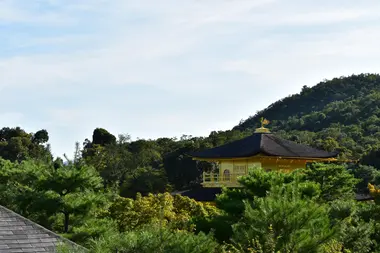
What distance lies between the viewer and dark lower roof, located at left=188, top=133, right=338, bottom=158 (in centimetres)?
2933

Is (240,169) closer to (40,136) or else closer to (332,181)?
(332,181)

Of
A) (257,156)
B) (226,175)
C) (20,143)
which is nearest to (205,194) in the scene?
(226,175)

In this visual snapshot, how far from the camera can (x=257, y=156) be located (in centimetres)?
2914

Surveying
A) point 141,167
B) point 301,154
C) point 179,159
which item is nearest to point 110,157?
point 141,167

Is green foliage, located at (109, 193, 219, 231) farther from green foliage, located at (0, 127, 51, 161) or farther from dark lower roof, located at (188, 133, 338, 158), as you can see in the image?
green foliage, located at (0, 127, 51, 161)

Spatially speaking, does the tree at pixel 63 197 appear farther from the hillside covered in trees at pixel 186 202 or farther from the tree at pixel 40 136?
Answer: the tree at pixel 40 136

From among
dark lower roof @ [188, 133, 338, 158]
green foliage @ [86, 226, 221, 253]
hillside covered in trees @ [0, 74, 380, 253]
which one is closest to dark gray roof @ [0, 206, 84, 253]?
hillside covered in trees @ [0, 74, 380, 253]

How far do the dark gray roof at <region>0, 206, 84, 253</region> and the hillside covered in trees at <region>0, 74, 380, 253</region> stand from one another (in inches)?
26.6

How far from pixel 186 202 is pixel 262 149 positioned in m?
6.03

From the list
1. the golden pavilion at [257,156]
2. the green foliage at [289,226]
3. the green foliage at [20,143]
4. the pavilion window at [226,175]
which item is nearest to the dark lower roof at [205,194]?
the golden pavilion at [257,156]

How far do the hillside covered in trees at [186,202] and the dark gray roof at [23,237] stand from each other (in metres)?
0.68

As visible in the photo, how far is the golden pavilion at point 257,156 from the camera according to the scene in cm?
2945

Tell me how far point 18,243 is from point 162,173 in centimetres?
3635

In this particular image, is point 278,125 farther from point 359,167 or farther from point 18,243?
point 18,243
